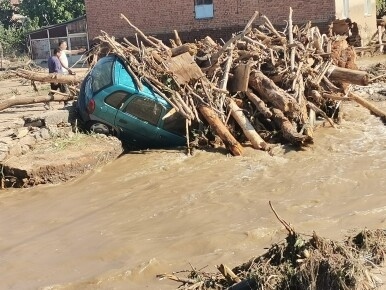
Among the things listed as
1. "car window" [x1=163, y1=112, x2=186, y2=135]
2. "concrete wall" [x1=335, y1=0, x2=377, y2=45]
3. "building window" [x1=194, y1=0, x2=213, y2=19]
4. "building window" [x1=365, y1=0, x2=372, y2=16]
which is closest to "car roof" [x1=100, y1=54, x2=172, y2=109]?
"car window" [x1=163, y1=112, x2=186, y2=135]

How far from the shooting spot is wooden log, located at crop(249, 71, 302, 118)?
10.8 m

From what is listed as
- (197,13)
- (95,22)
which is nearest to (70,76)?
(197,13)

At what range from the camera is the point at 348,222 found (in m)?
6.95

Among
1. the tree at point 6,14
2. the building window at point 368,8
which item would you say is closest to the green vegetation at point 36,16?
the tree at point 6,14

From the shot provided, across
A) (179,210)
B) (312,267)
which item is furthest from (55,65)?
(312,267)

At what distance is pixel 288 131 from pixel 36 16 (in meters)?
36.7

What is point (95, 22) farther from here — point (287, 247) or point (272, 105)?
point (287, 247)

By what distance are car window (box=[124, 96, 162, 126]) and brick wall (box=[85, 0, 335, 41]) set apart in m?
15.0

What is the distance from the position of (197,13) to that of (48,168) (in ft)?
61.9

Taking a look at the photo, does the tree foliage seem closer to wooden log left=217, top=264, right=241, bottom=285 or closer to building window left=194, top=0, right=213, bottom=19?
building window left=194, top=0, right=213, bottom=19

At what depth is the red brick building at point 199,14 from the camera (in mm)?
24272

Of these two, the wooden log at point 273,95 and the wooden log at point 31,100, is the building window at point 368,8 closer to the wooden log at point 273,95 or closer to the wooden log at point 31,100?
the wooden log at point 31,100

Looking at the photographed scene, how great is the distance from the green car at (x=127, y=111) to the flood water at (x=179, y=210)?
44 centimetres

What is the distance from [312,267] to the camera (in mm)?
4352
